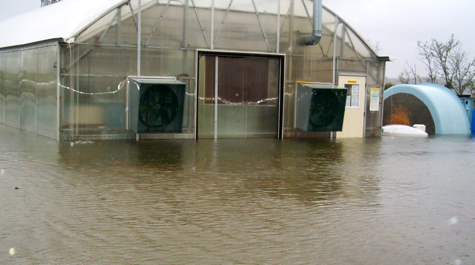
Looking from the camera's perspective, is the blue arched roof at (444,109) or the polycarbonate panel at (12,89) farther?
the blue arched roof at (444,109)

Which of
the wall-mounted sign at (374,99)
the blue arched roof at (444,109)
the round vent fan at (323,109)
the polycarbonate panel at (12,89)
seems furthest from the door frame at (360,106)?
the polycarbonate panel at (12,89)

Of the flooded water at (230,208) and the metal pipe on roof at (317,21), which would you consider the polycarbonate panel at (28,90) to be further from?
the metal pipe on roof at (317,21)

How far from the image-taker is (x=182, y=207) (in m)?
7.39

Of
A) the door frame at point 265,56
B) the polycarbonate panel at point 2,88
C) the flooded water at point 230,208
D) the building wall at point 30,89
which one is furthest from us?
the polycarbonate panel at point 2,88

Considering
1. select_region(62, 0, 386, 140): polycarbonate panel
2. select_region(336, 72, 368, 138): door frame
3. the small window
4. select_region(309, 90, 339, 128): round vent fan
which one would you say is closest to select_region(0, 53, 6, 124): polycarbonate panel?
select_region(62, 0, 386, 140): polycarbonate panel

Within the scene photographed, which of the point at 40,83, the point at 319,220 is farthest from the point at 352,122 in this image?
the point at 319,220

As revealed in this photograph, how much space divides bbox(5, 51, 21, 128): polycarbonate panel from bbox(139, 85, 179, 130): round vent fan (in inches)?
276

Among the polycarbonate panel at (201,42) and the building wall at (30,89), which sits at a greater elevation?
the polycarbonate panel at (201,42)

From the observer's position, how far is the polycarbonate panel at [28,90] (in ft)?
59.4

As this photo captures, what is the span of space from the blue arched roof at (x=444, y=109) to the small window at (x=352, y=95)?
698 centimetres

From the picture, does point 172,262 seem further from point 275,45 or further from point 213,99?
point 275,45

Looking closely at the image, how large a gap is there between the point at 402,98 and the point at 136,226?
915 inches

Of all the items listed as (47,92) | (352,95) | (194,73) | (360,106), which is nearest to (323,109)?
(352,95)

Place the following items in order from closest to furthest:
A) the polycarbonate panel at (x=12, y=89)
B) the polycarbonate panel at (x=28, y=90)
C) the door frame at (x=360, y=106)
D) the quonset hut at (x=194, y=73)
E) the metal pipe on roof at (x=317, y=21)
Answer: the quonset hut at (x=194, y=73) < the polycarbonate panel at (x=28, y=90) < the metal pipe on roof at (x=317, y=21) < the polycarbonate panel at (x=12, y=89) < the door frame at (x=360, y=106)
